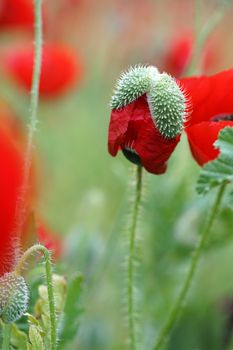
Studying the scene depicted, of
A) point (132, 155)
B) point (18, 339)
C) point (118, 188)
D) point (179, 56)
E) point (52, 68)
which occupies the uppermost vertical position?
point (179, 56)

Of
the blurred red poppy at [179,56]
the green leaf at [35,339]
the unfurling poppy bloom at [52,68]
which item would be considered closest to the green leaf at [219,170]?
the green leaf at [35,339]

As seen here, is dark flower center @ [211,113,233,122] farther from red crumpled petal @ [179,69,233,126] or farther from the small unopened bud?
the small unopened bud

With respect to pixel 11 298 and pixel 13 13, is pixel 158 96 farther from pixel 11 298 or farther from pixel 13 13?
pixel 13 13

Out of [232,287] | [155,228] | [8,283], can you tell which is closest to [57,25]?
[232,287]

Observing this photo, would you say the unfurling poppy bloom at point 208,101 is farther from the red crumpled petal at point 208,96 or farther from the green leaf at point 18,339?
the green leaf at point 18,339

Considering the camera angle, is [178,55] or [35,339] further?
[178,55]

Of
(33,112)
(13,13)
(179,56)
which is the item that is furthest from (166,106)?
(179,56)
